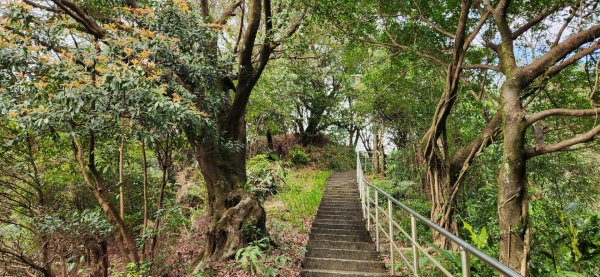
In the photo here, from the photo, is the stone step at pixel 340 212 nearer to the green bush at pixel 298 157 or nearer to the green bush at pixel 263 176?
the green bush at pixel 263 176

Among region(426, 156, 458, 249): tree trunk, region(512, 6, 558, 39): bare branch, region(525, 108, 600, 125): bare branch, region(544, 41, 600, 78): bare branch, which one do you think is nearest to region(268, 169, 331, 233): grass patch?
region(426, 156, 458, 249): tree trunk

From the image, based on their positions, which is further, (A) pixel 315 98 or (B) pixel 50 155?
(A) pixel 315 98

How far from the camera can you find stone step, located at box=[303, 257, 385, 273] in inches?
208

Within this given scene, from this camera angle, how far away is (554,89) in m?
6.26

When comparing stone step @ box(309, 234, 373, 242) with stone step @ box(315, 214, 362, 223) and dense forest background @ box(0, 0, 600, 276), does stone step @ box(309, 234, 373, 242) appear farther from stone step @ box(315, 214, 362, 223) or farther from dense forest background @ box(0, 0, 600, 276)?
stone step @ box(315, 214, 362, 223)

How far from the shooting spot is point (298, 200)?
31.8 ft

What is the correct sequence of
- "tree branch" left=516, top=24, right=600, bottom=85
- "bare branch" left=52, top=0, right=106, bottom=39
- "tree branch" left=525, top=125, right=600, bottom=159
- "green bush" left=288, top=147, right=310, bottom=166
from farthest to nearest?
"green bush" left=288, top=147, right=310, bottom=166, "bare branch" left=52, top=0, right=106, bottom=39, "tree branch" left=516, top=24, right=600, bottom=85, "tree branch" left=525, top=125, right=600, bottom=159

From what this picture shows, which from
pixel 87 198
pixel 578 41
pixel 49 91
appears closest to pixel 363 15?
pixel 578 41

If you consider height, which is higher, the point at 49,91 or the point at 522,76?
the point at 522,76

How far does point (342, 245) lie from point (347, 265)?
1.10m

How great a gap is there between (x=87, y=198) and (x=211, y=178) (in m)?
5.41

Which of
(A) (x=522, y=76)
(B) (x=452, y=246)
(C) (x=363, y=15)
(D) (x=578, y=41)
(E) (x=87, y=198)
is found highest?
(C) (x=363, y=15)

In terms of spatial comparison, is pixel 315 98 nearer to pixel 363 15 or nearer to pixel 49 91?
pixel 363 15

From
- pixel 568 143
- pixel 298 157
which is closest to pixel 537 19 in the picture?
pixel 568 143
